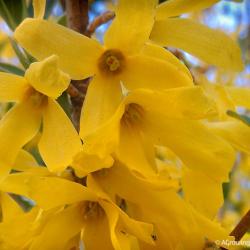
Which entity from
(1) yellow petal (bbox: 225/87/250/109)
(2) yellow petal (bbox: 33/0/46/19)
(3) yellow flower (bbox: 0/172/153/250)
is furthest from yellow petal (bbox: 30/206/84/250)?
(1) yellow petal (bbox: 225/87/250/109)

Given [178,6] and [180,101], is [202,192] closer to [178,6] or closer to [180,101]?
[180,101]

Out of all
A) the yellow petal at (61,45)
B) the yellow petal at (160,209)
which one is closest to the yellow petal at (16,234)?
the yellow petal at (160,209)

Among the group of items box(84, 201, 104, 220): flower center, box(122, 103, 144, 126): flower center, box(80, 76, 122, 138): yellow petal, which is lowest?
box(84, 201, 104, 220): flower center

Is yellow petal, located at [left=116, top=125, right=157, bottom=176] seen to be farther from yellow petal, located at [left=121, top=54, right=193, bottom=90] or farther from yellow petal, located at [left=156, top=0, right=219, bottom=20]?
yellow petal, located at [left=156, top=0, right=219, bottom=20]

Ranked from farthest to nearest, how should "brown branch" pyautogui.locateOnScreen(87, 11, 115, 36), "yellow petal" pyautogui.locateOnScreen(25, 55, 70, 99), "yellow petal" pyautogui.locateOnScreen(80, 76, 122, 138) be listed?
"brown branch" pyautogui.locateOnScreen(87, 11, 115, 36) → "yellow petal" pyautogui.locateOnScreen(80, 76, 122, 138) → "yellow petal" pyautogui.locateOnScreen(25, 55, 70, 99)

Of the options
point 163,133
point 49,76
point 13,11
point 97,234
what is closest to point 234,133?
point 163,133

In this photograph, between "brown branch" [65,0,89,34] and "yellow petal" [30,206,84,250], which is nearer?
"yellow petal" [30,206,84,250]

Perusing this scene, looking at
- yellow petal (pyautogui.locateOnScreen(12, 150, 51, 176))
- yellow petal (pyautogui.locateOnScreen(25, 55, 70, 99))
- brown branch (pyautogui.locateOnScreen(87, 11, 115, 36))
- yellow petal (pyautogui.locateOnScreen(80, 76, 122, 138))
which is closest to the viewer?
yellow petal (pyautogui.locateOnScreen(25, 55, 70, 99))

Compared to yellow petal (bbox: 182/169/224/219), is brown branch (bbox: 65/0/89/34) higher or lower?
higher

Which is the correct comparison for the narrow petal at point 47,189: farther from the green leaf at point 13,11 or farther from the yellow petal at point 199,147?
the green leaf at point 13,11
